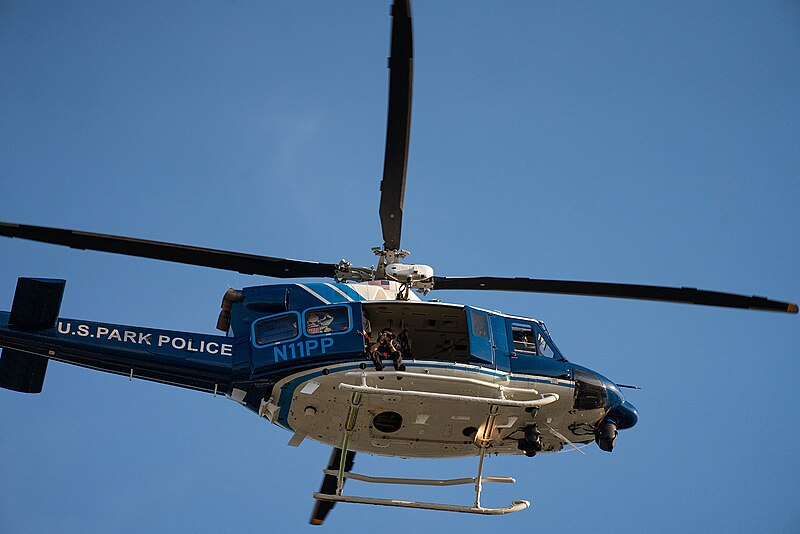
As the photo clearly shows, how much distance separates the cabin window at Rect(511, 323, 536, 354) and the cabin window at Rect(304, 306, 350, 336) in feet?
9.16

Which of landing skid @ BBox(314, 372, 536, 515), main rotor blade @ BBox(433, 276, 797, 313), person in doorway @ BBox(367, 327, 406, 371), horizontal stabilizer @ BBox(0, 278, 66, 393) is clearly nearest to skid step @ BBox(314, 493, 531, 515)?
landing skid @ BBox(314, 372, 536, 515)

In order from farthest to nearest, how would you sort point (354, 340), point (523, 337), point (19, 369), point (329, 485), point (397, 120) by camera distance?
point (329, 485), point (523, 337), point (19, 369), point (354, 340), point (397, 120)

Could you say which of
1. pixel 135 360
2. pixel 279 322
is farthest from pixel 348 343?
pixel 135 360

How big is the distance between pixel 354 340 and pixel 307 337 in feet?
2.29

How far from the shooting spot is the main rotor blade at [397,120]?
43.1 ft

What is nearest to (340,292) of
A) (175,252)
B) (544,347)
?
(175,252)

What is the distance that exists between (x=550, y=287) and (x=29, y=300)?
7970 millimetres

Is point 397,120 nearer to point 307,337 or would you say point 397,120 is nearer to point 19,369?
point 307,337

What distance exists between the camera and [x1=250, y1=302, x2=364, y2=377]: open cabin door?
14430 millimetres

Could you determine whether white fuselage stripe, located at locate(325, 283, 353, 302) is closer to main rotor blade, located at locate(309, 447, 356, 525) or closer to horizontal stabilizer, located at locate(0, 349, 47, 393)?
main rotor blade, located at locate(309, 447, 356, 525)

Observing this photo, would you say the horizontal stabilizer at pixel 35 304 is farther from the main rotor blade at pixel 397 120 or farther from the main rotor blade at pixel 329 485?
the main rotor blade at pixel 329 485

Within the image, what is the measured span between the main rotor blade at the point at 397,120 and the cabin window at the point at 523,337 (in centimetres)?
248

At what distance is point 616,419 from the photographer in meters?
15.9

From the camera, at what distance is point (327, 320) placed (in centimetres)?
1467
